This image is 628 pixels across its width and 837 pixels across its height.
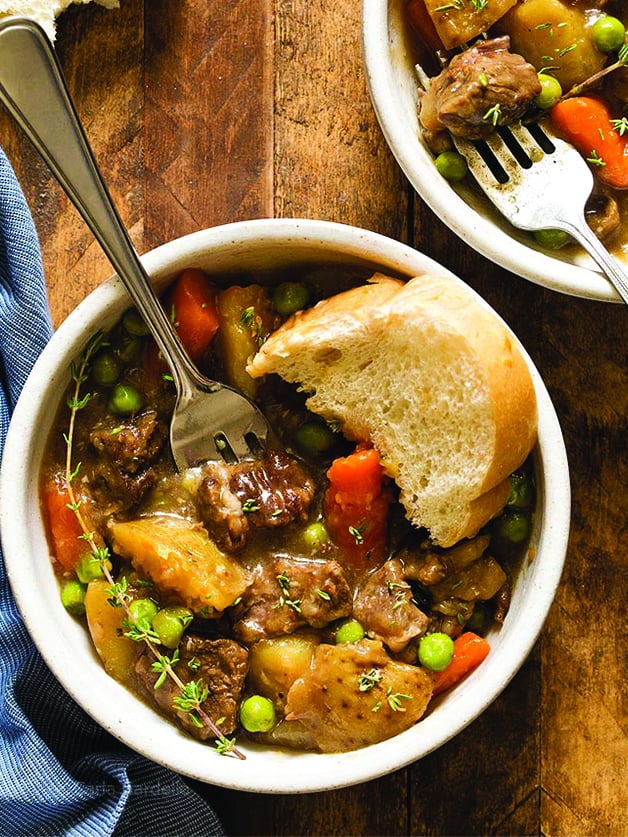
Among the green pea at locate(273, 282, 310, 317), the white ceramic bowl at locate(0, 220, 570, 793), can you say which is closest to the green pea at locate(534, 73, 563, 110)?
the white ceramic bowl at locate(0, 220, 570, 793)

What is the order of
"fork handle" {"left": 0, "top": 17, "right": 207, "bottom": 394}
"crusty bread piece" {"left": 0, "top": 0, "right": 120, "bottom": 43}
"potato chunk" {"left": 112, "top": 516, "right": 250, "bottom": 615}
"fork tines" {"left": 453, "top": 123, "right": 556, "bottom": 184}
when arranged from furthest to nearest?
"crusty bread piece" {"left": 0, "top": 0, "right": 120, "bottom": 43} → "fork tines" {"left": 453, "top": 123, "right": 556, "bottom": 184} → "potato chunk" {"left": 112, "top": 516, "right": 250, "bottom": 615} → "fork handle" {"left": 0, "top": 17, "right": 207, "bottom": 394}

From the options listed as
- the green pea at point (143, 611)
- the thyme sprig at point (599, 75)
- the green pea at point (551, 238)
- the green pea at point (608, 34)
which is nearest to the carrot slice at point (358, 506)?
the green pea at point (143, 611)

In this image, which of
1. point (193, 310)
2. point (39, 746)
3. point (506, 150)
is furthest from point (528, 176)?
point (39, 746)

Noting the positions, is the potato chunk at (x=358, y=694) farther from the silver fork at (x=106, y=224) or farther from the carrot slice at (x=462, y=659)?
the silver fork at (x=106, y=224)

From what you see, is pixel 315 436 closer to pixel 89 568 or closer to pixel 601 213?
pixel 89 568

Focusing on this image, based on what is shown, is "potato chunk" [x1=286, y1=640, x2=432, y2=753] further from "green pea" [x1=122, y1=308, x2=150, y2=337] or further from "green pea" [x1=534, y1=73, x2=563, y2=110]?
"green pea" [x1=534, y1=73, x2=563, y2=110]

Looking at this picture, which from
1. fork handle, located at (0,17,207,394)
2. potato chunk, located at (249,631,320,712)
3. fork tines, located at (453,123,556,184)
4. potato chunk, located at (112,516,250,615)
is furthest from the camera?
fork tines, located at (453,123,556,184)

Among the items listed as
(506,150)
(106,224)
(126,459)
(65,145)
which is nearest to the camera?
(65,145)
